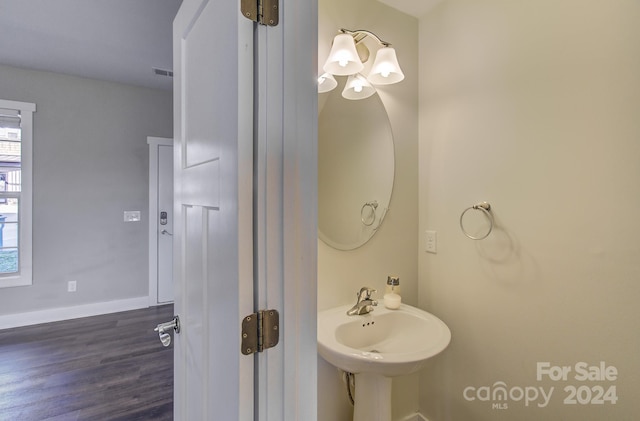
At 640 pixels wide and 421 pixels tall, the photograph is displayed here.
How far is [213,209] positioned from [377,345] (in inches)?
41.7

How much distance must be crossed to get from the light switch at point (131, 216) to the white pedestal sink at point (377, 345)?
3079mm

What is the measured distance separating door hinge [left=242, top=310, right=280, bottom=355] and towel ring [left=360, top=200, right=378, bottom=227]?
36.8 inches

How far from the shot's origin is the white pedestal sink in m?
1.00

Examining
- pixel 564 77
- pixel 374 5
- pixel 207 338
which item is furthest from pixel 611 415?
pixel 374 5

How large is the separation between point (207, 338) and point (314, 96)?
695mm

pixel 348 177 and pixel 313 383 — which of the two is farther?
pixel 348 177

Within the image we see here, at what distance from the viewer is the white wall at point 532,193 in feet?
3.21

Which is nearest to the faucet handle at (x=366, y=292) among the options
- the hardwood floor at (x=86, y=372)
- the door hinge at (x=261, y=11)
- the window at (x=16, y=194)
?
the door hinge at (x=261, y=11)

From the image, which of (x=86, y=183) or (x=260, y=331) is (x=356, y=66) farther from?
(x=86, y=183)

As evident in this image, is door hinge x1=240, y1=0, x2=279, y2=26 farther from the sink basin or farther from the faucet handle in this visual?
the faucet handle

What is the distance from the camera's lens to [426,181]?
1624 millimetres

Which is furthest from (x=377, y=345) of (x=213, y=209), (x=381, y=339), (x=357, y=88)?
(x=357, y=88)

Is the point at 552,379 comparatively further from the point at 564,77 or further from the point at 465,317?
the point at 564,77

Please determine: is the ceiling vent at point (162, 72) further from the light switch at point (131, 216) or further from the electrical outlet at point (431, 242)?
the electrical outlet at point (431, 242)
